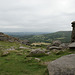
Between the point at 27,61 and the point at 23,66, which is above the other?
the point at 27,61

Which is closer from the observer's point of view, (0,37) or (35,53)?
(35,53)

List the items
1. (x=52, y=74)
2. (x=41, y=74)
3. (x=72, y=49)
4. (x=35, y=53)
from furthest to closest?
(x=72, y=49), (x=35, y=53), (x=41, y=74), (x=52, y=74)

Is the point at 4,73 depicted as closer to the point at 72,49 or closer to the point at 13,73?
the point at 13,73

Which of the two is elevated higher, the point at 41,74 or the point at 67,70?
the point at 67,70

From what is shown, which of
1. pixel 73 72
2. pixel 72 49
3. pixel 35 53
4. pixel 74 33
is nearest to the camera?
pixel 73 72

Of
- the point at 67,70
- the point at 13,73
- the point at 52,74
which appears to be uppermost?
the point at 67,70

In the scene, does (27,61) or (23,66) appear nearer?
(23,66)

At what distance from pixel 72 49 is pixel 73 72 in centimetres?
2020

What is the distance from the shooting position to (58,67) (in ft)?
31.5

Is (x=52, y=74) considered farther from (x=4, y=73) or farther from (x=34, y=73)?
(x=4, y=73)

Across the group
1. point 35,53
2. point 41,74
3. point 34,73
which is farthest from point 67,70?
point 35,53

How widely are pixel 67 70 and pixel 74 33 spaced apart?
1166 inches

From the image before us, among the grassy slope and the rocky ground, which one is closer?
the grassy slope

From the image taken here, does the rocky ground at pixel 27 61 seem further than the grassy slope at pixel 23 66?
Yes
